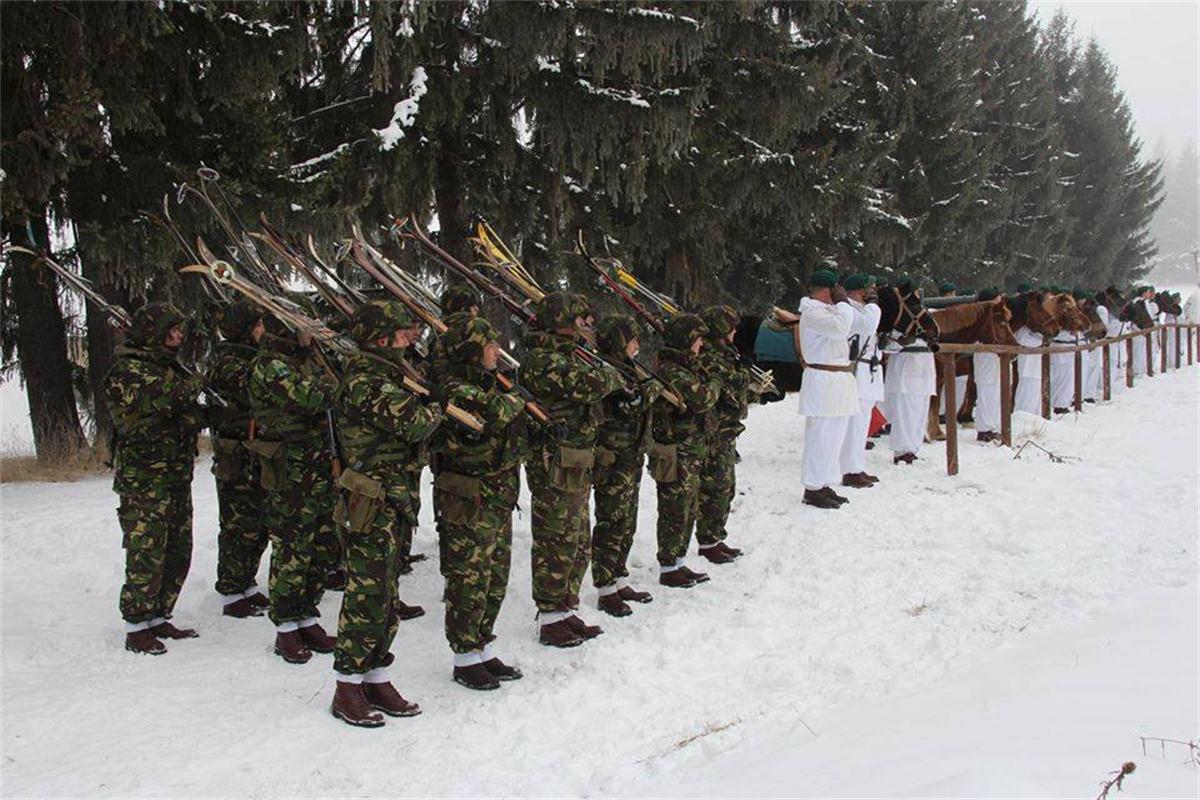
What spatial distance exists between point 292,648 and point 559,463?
1916 millimetres

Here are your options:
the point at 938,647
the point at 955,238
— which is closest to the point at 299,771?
the point at 938,647

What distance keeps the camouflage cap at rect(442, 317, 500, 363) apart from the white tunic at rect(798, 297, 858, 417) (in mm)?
4566

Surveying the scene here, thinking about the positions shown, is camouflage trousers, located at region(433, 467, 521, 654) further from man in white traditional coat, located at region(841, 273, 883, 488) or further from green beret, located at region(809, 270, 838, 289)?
man in white traditional coat, located at region(841, 273, 883, 488)

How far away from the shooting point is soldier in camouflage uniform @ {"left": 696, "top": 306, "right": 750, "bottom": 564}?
279 inches

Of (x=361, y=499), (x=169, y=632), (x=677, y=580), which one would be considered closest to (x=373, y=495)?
(x=361, y=499)

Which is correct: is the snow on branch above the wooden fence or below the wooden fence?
above

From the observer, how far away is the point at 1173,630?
4.88 m

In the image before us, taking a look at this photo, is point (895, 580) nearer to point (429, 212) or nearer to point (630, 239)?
point (429, 212)

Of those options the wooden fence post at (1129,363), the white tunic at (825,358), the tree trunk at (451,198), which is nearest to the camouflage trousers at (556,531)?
the white tunic at (825,358)

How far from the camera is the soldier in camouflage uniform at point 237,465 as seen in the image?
6.10m

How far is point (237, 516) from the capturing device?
20.5 ft

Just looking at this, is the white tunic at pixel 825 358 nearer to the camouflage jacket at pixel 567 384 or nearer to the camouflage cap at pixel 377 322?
the camouflage jacket at pixel 567 384

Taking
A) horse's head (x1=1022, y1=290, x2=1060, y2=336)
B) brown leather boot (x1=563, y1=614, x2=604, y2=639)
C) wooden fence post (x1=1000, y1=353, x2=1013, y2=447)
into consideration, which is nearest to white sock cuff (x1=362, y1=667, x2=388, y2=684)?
brown leather boot (x1=563, y1=614, x2=604, y2=639)

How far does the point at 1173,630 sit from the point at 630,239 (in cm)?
1165
